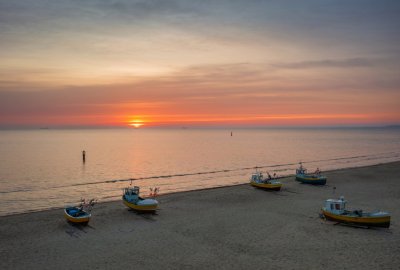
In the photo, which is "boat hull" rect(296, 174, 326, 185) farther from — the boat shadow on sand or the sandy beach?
the boat shadow on sand

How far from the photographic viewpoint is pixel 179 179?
234 feet

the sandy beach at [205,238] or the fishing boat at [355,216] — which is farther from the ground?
the fishing boat at [355,216]

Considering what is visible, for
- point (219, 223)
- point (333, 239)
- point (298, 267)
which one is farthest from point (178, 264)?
point (333, 239)

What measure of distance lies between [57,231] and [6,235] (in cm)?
446

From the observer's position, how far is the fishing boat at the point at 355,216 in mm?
31297

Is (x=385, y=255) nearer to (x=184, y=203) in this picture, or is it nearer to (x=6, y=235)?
(x=184, y=203)

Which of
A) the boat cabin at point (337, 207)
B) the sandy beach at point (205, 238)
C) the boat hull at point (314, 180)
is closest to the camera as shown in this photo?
the sandy beach at point (205, 238)

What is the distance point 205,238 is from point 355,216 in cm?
1449

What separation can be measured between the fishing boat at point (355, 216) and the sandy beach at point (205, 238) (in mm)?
655

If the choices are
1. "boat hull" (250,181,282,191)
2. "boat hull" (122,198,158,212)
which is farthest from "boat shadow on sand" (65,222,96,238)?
"boat hull" (250,181,282,191)

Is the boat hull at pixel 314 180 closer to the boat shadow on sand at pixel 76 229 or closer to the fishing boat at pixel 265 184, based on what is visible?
the fishing boat at pixel 265 184

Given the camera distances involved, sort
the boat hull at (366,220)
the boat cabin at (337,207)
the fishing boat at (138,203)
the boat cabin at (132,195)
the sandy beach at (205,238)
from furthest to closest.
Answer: the boat cabin at (132,195) → the fishing boat at (138,203) → the boat cabin at (337,207) → the boat hull at (366,220) → the sandy beach at (205,238)

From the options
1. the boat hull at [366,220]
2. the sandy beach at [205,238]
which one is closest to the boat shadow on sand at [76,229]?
the sandy beach at [205,238]

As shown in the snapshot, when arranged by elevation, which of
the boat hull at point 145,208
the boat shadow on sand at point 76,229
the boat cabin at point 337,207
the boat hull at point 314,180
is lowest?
the boat shadow on sand at point 76,229
